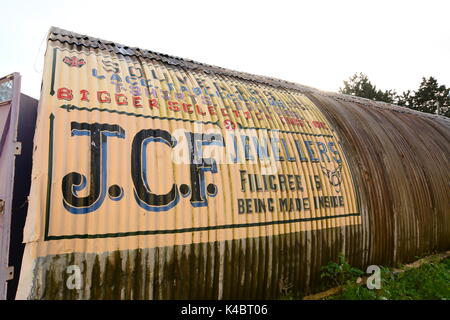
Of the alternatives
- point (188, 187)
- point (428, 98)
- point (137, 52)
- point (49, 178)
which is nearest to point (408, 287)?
point (188, 187)

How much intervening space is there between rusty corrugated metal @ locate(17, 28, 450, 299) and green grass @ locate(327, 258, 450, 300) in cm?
57

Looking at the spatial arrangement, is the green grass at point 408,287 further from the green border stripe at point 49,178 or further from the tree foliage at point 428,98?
the tree foliage at point 428,98

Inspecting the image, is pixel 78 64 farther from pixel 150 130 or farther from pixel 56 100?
pixel 150 130

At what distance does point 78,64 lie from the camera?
14.9 feet

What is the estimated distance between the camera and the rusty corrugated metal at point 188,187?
3514 millimetres

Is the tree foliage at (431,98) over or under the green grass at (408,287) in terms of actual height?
over

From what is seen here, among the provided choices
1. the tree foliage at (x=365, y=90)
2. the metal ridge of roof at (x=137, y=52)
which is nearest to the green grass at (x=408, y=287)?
the metal ridge of roof at (x=137, y=52)

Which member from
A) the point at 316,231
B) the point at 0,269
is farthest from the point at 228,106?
the point at 0,269

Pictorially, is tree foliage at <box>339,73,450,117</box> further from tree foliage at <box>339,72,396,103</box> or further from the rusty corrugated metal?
the rusty corrugated metal

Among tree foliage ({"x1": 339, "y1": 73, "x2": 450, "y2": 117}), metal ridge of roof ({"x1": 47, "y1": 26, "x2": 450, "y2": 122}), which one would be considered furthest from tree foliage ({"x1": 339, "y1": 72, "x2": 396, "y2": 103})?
metal ridge of roof ({"x1": 47, "y1": 26, "x2": 450, "y2": 122})

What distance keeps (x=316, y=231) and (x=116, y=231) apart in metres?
4.12

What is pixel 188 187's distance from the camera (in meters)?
4.40

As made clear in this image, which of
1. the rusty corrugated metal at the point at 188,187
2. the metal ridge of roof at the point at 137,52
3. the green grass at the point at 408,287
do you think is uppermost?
the metal ridge of roof at the point at 137,52

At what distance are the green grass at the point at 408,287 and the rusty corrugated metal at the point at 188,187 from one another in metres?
0.57
